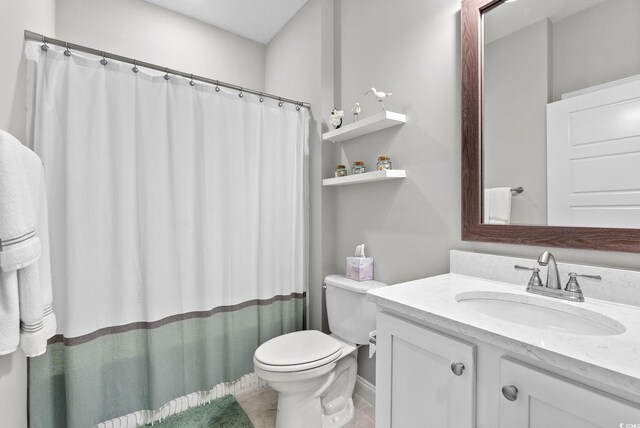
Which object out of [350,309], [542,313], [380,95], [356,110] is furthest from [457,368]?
[356,110]

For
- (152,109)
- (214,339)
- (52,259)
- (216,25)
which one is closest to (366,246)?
(214,339)

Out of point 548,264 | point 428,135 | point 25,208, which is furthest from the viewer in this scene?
point 428,135

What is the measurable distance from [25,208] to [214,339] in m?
1.20

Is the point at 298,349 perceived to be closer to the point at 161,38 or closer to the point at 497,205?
the point at 497,205

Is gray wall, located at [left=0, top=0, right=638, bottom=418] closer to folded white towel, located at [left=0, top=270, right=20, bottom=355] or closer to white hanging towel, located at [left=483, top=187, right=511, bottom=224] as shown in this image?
white hanging towel, located at [left=483, top=187, right=511, bottom=224]

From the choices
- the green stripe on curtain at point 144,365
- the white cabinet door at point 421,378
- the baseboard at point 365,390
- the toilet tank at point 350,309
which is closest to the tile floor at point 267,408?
the baseboard at point 365,390

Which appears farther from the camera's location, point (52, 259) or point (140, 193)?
point (140, 193)

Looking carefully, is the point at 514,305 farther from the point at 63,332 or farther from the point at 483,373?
the point at 63,332

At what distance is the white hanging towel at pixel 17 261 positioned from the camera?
0.80 metres

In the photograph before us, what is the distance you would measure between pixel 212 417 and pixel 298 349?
64 cm

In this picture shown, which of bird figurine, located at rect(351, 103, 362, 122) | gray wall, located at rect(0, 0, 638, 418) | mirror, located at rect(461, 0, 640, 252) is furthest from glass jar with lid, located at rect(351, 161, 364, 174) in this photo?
mirror, located at rect(461, 0, 640, 252)

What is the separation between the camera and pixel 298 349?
62.5 inches

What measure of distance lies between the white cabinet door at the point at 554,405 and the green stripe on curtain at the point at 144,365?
1517 millimetres

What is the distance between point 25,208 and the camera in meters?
0.87
